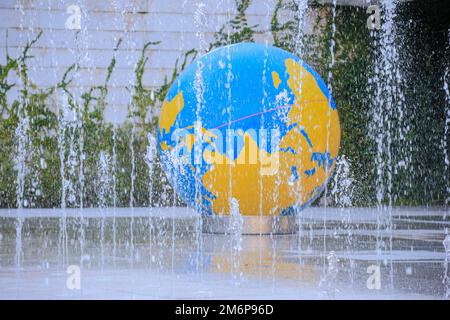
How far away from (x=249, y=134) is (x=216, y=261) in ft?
7.53

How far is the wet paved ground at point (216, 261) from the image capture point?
6.71 m

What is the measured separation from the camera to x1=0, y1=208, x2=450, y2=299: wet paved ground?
671cm

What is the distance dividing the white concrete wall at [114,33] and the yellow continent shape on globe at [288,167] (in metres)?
10.5

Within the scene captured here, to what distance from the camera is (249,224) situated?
441 inches

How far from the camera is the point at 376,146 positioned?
21125 millimetres

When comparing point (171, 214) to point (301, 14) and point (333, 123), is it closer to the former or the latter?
point (333, 123)

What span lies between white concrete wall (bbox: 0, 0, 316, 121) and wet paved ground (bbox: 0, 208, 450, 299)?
7627mm

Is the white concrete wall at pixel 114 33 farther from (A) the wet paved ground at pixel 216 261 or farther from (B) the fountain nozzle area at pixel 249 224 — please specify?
(B) the fountain nozzle area at pixel 249 224

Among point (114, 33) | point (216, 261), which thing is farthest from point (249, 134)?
point (114, 33)

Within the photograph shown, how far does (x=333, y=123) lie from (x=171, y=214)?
18.9 feet

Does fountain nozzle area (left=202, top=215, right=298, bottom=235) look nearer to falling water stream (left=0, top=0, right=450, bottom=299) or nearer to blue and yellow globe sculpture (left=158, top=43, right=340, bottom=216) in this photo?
falling water stream (left=0, top=0, right=450, bottom=299)

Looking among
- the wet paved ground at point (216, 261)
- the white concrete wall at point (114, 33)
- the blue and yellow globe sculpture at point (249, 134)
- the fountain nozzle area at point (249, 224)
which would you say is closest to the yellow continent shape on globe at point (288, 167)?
the blue and yellow globe sculpture at point (249, 134)

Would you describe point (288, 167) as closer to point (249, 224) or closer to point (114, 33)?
point (249, 224)

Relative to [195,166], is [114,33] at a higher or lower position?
higher
